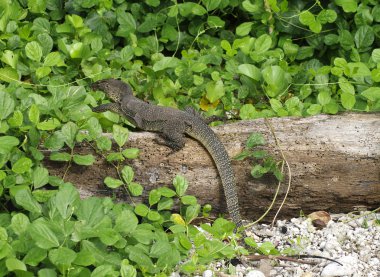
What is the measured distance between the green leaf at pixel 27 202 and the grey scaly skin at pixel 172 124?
113 cm

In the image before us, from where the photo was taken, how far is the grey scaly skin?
5.16 meters

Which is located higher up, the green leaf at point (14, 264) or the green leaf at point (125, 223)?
the green leaf at point (125, 223)

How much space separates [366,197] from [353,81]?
1.48 m

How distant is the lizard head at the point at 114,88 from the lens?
6.39 meters

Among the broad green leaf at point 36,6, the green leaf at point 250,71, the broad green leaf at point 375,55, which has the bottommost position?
the green leaf at point 250,71

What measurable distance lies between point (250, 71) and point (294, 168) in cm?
123

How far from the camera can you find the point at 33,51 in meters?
6.01

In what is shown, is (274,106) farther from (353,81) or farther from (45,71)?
(45,71)

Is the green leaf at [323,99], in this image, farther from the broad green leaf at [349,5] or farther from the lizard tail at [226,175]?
the broad green leaf at [349,5]

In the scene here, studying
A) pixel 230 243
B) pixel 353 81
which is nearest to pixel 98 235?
pixel 230 243

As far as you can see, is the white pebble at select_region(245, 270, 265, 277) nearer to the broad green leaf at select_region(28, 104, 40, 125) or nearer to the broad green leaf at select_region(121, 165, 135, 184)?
the broad green leaf at select_region(121, 165, 135, 184)

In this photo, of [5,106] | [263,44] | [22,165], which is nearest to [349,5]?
[263,44]

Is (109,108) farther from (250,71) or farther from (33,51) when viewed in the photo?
(250,71)

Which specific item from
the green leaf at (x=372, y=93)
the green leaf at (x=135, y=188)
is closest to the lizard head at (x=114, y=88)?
the green leaf at (x=135, y=188)
